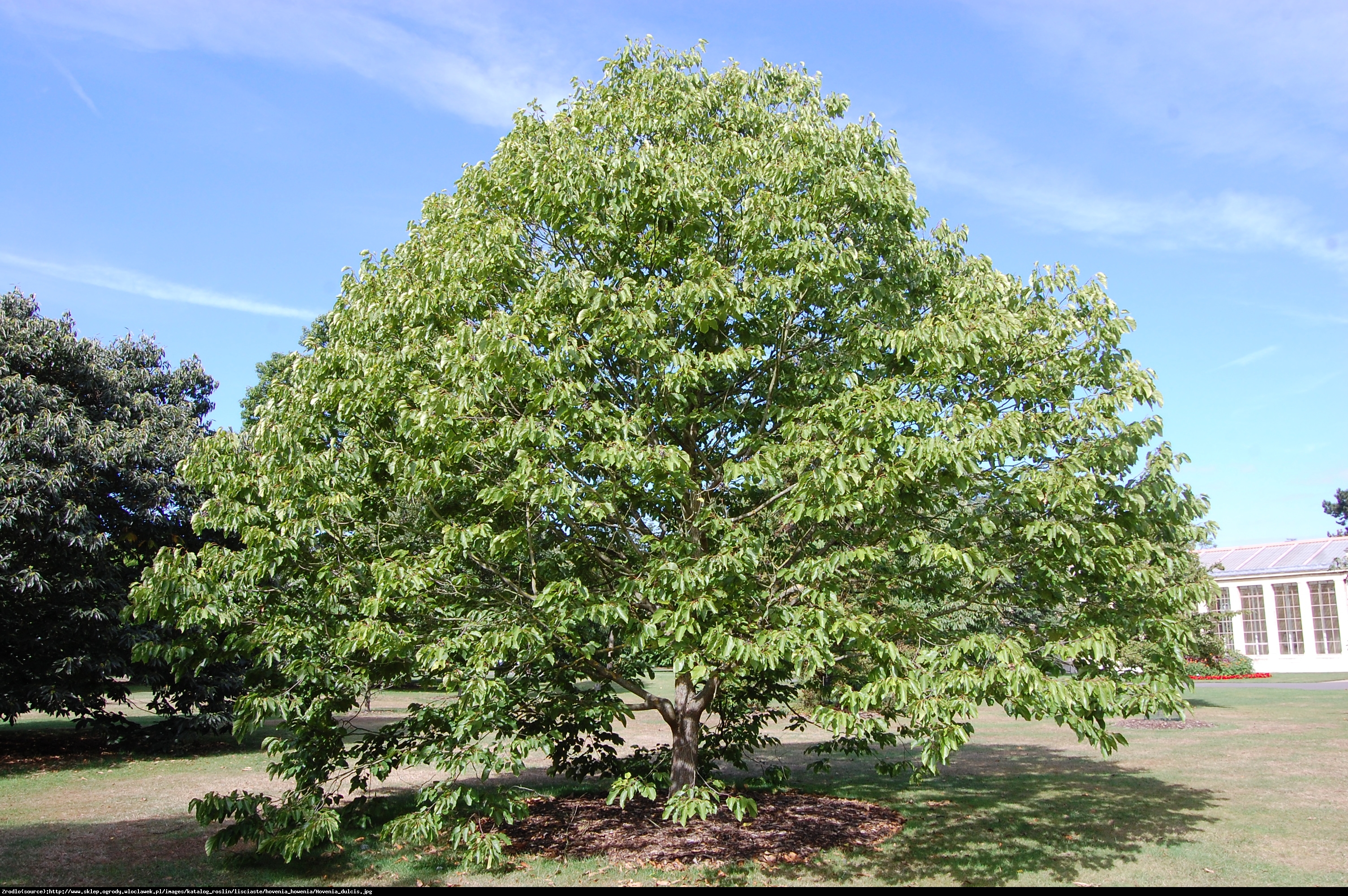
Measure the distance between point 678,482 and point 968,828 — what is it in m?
5.78

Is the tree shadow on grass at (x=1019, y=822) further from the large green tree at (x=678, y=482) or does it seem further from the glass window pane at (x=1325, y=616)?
the glass window pane at (x=1325, y=616)

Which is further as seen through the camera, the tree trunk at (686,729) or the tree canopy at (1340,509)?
the tree canopy at (1340,509)

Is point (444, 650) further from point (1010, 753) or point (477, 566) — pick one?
point (1010, 753)

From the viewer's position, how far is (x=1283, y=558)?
41406 mm

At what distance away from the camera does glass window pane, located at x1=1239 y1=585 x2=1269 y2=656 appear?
39656 millimetres

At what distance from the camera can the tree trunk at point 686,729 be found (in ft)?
29.1

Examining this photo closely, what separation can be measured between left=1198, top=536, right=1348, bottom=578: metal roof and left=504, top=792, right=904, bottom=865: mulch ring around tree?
3428cm

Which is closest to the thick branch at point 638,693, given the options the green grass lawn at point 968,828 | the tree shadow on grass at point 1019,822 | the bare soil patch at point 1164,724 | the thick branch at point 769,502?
the green grass lawn at point 968,828

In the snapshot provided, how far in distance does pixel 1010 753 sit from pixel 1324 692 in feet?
58.0

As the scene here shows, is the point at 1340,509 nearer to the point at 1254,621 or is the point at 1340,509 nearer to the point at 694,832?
the point at 1254,621

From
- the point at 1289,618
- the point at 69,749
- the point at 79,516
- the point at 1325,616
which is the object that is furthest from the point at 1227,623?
the point at 79,516

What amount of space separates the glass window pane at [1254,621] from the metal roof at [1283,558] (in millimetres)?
783

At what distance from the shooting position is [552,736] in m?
8.10

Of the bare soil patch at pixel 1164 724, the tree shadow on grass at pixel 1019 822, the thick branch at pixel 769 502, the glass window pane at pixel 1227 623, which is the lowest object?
the bare soil patch at pixel 1164 724
